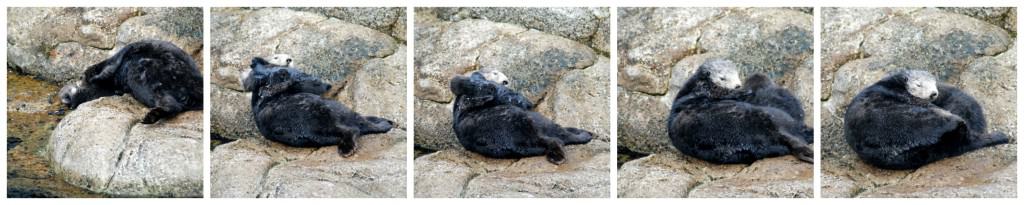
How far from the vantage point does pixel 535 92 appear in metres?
10.1

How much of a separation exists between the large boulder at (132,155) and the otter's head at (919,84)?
424 centimetres

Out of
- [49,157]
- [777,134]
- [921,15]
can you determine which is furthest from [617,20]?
[49,157]

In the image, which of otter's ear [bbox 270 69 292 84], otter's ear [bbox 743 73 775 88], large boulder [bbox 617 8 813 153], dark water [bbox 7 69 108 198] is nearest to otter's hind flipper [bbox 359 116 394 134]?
otter's ear [bbox 270 69 292 84]

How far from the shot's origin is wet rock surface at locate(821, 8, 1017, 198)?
32.4ft

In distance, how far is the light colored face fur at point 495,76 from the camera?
32.9 ft

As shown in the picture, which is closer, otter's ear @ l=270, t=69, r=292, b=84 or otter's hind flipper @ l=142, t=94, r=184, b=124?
otter's ear @ l=270, t=69, r=292, b=84

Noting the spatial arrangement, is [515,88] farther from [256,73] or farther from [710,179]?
[256,73]

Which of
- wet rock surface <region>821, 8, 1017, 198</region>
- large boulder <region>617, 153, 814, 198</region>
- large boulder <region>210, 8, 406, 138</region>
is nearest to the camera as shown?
large boulder <region>617, 153, 814, 198</region>

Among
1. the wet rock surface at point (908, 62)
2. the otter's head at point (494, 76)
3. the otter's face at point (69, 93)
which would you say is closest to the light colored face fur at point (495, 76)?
the otter's head at point (494, 76)

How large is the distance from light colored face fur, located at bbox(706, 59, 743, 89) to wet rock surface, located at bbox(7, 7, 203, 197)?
3141 millimetres

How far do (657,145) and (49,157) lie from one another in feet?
12.5

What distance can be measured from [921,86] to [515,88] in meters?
2.41

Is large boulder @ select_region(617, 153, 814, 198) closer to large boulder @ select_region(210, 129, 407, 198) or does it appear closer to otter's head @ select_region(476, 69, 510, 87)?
otter's head @ select_region(476, 69, 510, 87)

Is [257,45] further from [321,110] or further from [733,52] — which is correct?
[733,52]
